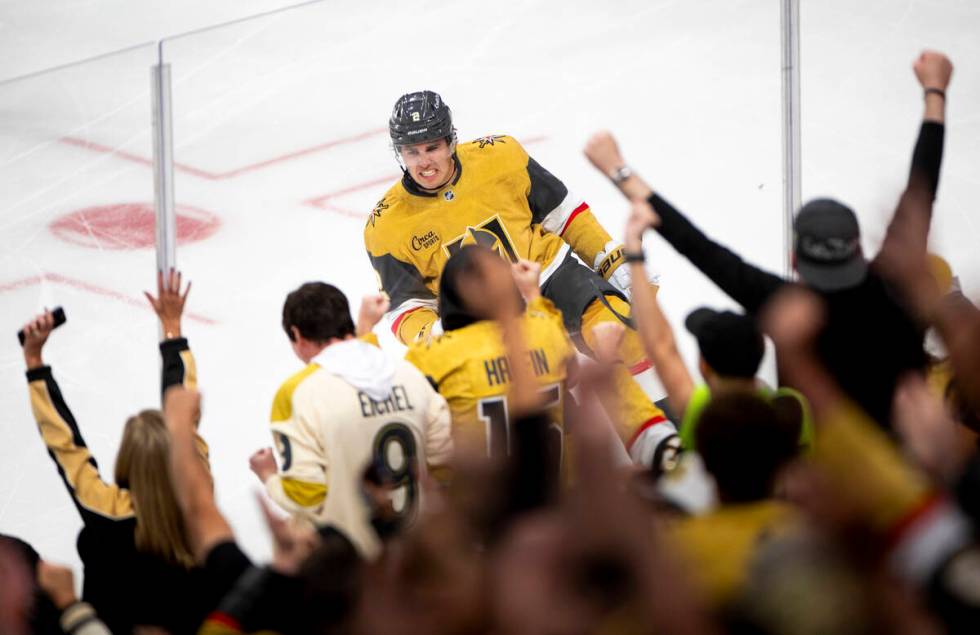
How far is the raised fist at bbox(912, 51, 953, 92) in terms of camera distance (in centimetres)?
310

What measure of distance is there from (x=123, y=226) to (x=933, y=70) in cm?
338

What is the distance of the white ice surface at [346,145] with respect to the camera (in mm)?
4648

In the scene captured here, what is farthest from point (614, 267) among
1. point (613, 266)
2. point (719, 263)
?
point (719, 263)

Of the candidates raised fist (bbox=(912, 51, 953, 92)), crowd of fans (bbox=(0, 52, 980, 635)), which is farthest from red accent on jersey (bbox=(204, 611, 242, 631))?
raised fist (bbox=(912, 51, 953, 92))

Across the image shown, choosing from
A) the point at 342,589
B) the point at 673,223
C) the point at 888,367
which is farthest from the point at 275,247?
the point at 342,589

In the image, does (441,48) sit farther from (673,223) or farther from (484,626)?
(484,626)

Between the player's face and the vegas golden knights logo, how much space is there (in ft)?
0.60

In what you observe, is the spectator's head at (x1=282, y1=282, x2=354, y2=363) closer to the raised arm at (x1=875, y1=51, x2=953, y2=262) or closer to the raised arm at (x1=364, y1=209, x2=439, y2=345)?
the raised arm at (x1=875, y1=51, x2=953, y2=262)

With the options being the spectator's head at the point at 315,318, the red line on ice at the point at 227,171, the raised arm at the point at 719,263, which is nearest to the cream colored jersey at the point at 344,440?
the spectator's head at the point at 315,318

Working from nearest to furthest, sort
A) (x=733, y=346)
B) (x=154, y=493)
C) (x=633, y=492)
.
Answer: (x=633, y=492) < (x=733, y=346) < (x=154, y=493)

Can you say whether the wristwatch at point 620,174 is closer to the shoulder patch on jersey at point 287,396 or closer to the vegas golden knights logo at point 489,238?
the shoulder patch on jersey at point 287,396

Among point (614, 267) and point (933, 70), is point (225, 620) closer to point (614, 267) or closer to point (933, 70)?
point (933, 70)

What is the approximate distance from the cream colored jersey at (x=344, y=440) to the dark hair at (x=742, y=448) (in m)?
1.03

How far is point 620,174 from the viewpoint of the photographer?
10.2ft
